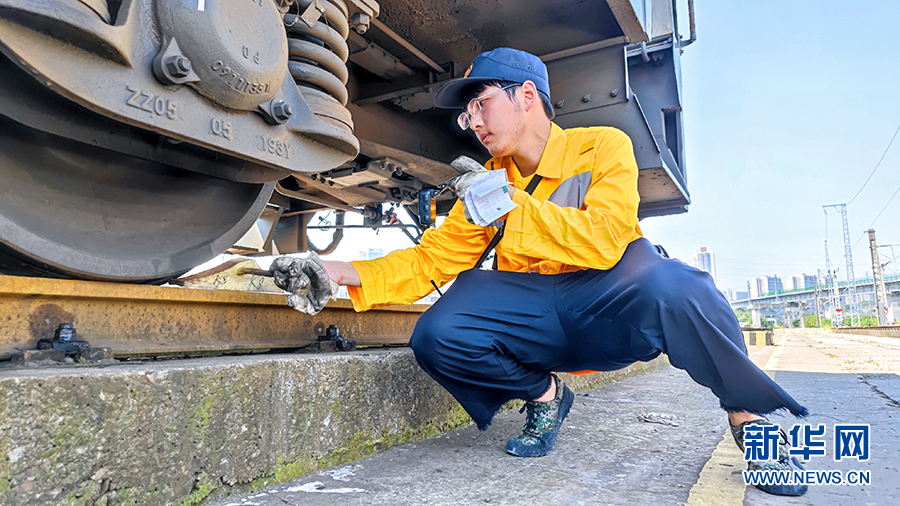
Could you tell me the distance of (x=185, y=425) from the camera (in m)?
1.26

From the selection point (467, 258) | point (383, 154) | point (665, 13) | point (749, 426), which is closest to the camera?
point (749, 426)

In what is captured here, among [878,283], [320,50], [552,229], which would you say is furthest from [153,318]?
[878,283]

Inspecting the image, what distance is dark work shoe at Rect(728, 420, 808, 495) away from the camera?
57.4 inches

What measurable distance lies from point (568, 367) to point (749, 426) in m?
0.60

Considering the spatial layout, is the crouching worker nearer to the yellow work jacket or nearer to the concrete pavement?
the yellow work jacket

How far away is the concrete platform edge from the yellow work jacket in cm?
36

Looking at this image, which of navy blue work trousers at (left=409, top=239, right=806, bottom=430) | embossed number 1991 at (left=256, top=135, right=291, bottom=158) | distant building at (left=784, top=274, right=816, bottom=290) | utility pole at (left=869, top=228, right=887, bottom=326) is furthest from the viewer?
distant building at (left=784, top=274, right=816, bottom=290)

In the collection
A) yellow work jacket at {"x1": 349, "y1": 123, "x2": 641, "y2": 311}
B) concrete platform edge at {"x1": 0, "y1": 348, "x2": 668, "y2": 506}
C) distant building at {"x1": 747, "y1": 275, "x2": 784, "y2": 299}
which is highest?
distant building at {"x1": 747, "y1": 275, "x2": 784, "y2": 299}

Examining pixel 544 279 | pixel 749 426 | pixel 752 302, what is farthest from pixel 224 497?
pixel 752 302

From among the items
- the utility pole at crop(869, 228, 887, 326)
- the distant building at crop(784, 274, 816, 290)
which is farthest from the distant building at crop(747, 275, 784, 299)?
the utility pole at crop(869, 228, 887, 326)

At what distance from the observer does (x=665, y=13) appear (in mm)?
4148

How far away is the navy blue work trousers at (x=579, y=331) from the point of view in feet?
5.26

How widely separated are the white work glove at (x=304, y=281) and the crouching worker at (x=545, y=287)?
0.17 ft

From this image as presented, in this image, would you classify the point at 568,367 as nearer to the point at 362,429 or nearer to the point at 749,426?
the point at 749,426
